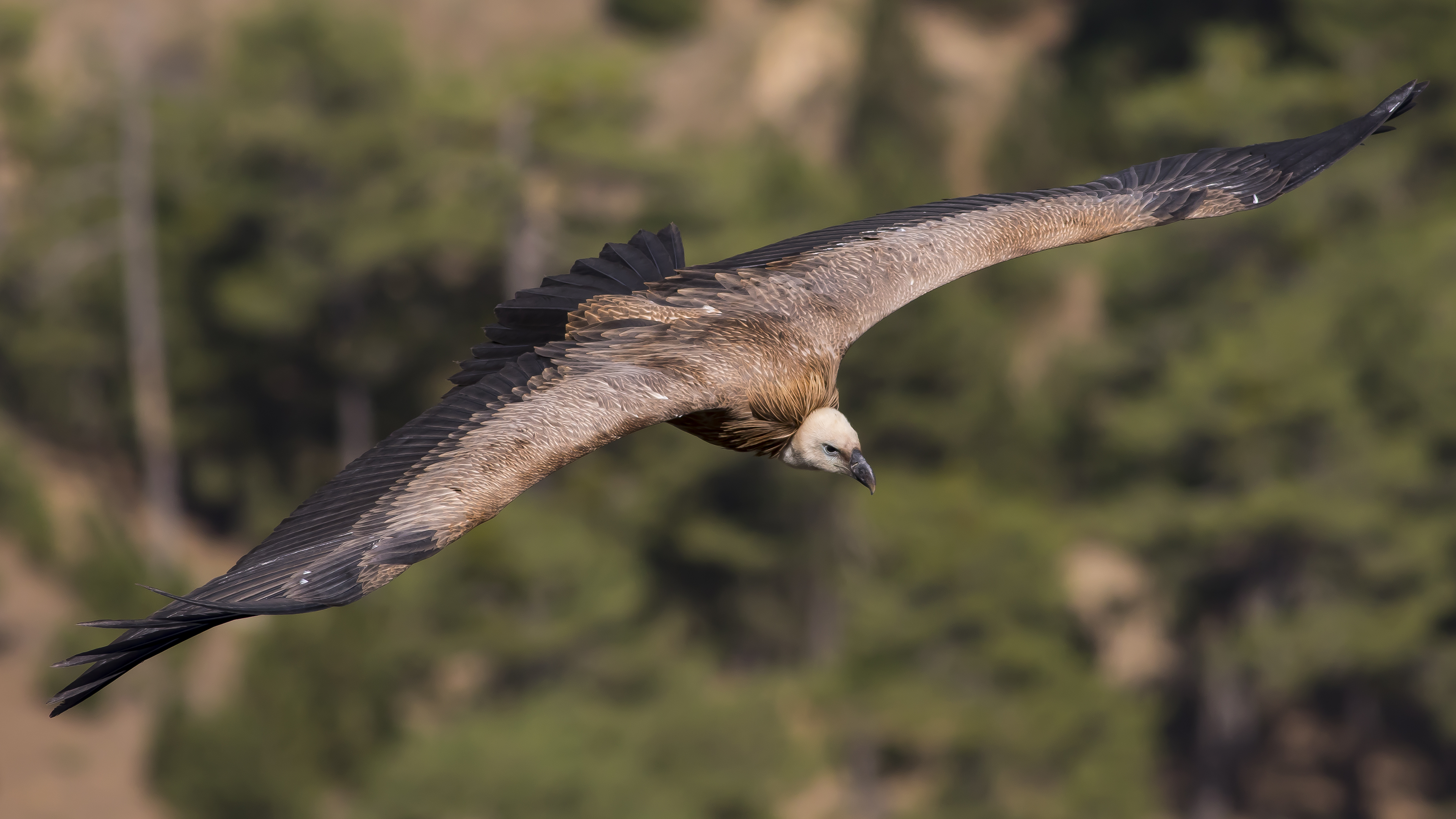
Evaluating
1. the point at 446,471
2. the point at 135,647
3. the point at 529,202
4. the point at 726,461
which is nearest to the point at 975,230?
the point at 446,471

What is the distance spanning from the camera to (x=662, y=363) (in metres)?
8.98

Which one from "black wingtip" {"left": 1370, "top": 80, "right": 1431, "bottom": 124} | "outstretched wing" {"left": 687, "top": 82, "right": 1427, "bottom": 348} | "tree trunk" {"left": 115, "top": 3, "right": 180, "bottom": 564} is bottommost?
"tree trunk" {"left": 115, "top": 3, "right": 180, "bottom": 564}

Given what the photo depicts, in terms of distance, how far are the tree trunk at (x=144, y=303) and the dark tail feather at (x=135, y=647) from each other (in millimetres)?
26472

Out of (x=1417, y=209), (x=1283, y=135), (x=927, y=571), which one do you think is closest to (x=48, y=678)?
(x=927, y=571)

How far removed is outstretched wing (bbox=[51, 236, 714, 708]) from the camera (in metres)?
7.17

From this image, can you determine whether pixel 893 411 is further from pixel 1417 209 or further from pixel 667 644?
pixel 1417 209

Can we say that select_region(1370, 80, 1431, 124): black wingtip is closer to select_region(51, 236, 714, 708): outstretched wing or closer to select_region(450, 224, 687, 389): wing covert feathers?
select_region(450, 224, 687, 389): wing covert feathers

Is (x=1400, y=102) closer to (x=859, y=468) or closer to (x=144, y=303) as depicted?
(x=859, y=468)

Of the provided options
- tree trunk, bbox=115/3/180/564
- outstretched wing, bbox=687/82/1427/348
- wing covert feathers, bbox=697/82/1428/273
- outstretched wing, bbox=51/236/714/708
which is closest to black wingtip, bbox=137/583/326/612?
outstretched wing, bbox=51/236/714/708

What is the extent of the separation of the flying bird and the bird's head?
0.04 ft

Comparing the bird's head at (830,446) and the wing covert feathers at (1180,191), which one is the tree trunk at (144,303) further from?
the bird's head at (830,446)

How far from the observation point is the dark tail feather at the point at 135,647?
269 inches

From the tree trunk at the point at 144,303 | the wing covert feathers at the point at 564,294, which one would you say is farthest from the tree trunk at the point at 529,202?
the wing covert feathers at the point at 564,294

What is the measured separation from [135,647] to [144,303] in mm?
27832
